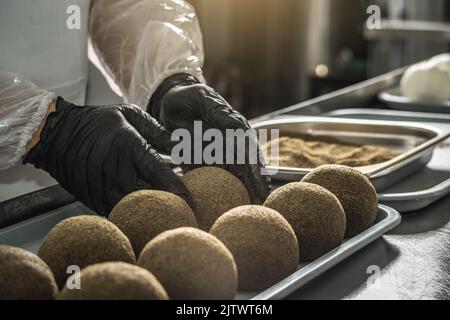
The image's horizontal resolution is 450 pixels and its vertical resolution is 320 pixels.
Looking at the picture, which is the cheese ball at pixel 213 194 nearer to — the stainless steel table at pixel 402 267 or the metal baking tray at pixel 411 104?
the stainless steel table at pixel 402 267

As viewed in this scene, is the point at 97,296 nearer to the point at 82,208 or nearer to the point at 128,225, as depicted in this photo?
the point at 128,225

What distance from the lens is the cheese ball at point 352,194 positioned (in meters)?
0.99

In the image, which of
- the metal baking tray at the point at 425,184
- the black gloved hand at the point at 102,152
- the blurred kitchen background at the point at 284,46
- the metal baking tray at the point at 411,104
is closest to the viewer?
the black gloved hand at the point at 102,152

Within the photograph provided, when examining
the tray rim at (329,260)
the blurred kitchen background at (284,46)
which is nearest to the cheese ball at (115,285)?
the tray rim at (329,260)

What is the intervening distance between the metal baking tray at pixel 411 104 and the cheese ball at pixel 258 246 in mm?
1247

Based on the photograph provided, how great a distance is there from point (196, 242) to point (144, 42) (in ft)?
2.74

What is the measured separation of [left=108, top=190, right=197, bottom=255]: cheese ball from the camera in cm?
86

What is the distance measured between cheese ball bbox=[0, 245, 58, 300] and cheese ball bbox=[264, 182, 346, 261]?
0.31 metres

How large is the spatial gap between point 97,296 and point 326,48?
402 cm

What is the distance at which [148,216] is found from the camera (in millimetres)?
867

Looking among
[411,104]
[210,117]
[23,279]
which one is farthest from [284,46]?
[23,279]

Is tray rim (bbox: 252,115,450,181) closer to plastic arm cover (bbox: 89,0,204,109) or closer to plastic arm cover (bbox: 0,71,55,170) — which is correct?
plastic arm cover (bbox: 89,0,204,109)

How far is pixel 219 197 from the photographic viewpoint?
3.15 feet

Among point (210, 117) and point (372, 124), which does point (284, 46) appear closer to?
point (372, 124)
